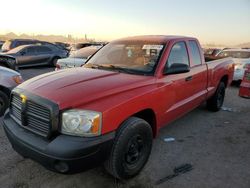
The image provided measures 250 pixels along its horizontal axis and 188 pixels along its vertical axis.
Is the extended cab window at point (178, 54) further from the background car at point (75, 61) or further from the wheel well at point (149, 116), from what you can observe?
the background car at point (75, 61)

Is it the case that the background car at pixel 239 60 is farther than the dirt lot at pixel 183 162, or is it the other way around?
the background car at pixel 239 60

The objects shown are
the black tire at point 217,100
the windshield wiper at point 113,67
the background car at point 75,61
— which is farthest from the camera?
the background car at point 75,61

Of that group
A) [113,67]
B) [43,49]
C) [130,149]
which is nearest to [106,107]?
[130,149]

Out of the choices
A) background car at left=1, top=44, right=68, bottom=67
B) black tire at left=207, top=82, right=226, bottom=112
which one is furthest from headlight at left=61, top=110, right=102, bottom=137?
background car at left=1, top=44, right=68, bottom=67

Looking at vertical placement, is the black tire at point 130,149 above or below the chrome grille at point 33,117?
below

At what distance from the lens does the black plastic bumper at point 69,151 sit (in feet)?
8.29

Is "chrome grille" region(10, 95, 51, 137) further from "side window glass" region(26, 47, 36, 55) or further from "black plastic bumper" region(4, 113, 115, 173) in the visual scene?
"side window glass" region(26, 47, 36, 55)

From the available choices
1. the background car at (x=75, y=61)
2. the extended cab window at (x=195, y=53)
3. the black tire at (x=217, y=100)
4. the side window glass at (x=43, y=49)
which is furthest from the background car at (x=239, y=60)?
the side window glass at (x=43, y=49)

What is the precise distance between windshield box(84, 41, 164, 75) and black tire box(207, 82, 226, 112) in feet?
9.17

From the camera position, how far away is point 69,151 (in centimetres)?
251

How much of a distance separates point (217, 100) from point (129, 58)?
3198 millimetres

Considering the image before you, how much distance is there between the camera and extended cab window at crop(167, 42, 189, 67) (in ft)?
13.3

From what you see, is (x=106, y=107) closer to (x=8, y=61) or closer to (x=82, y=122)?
(x=82, y=122)

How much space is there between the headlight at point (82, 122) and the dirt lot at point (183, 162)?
898mm
